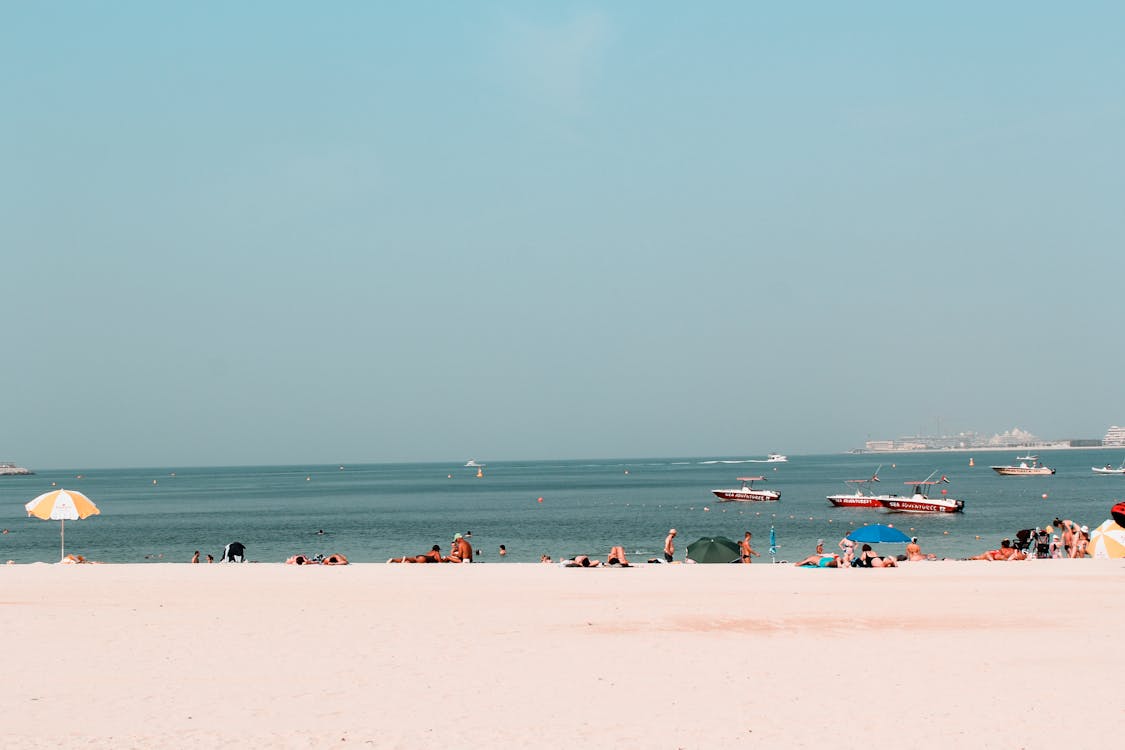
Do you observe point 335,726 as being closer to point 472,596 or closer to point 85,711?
point 85,711

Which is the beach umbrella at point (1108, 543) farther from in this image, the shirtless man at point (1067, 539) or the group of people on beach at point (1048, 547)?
the shirtless man at point (1067, 539)

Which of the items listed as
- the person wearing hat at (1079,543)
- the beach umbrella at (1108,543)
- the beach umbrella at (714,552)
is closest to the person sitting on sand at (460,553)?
the beach umbrella at (714,552)

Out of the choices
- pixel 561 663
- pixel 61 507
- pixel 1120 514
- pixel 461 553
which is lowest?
pixel 461 553

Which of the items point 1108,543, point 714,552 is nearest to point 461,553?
point 714,552

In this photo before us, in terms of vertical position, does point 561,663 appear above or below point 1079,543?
above

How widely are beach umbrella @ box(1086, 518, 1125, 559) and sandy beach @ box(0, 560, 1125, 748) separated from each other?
7059 millimetres

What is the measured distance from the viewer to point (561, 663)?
15.3m

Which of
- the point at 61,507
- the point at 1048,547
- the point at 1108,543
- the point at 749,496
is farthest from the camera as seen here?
the point at 749,496

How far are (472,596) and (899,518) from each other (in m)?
62.6

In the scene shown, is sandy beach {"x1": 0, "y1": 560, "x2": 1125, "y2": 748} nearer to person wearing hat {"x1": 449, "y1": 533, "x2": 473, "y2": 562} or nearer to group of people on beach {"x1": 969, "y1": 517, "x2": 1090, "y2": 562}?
person wearing hat {"x1": 449, "y1": 533, "x2": 473, "y2": 562}

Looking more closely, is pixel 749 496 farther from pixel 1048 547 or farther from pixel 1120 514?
pixel 1120 514

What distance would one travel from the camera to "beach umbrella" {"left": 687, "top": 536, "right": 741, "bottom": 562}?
3200cm

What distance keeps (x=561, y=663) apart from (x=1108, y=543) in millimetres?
24079

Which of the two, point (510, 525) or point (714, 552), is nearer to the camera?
point (714, 552)
